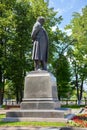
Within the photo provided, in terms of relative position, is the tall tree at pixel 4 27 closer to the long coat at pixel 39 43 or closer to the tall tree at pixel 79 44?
the tall tree at pixel 79 44

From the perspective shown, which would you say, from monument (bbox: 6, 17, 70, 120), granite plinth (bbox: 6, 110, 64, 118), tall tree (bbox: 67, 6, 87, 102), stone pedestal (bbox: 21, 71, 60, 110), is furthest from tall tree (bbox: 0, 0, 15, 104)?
granite plinth (bbox: 6, 110, 64, 118)

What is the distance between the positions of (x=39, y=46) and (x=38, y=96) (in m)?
2.77

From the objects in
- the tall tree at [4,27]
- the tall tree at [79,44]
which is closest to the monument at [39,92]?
the tall tree at [4,27]

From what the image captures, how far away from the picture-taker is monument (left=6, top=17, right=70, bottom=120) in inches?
555

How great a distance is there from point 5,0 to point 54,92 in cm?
1912

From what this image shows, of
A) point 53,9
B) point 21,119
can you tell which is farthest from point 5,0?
point 21,119

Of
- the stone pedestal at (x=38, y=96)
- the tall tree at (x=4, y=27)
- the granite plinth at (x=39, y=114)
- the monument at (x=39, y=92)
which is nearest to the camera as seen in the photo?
the granite plinth at (x=39, y=114)

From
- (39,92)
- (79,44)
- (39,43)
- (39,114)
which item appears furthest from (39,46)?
(79,44)

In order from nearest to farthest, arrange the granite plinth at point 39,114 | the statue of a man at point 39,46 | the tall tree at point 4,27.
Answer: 1. the granite plinth at point 39,114
2. the statue of a man at point 39,46
3. the tall tree at point 4,27

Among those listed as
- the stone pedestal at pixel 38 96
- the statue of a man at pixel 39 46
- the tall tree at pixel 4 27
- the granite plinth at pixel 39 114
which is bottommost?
the granite plinth at pixel 39 114

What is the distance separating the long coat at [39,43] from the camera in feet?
53.5

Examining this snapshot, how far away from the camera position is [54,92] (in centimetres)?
1598

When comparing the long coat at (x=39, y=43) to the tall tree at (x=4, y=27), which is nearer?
the long coat at (x=39, y=43)

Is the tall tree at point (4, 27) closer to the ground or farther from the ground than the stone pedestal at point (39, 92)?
farther from the ground
